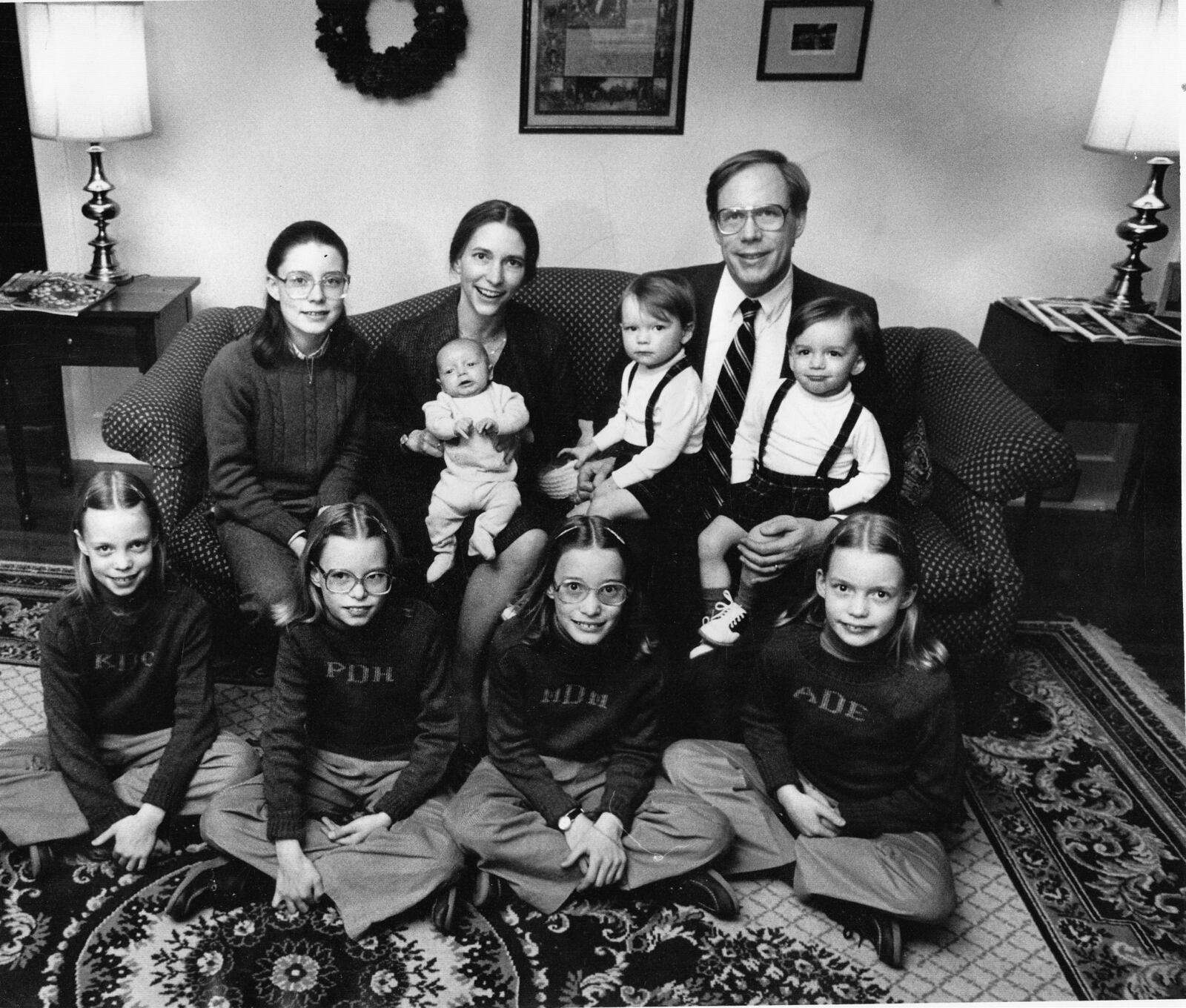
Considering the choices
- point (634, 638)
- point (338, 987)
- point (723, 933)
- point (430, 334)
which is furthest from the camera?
point (430, 334)

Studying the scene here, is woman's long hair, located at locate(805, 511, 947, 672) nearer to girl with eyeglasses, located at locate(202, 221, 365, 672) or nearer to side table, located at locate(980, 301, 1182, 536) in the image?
side table, located at locate(980, 301, 1182, 536)

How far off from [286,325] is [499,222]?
417mm

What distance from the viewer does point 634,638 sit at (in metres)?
Result: 1.59

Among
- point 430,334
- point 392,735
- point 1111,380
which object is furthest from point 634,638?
point 1111,380

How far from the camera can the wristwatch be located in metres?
1.53

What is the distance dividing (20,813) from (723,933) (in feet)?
3.38

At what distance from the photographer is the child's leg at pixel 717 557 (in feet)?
5.95

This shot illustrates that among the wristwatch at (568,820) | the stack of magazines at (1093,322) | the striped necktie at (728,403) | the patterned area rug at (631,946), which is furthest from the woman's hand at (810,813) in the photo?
the stack of magazines at (1093,322)

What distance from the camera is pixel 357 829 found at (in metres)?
1.51

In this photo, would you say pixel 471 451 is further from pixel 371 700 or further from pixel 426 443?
pixel 371 700

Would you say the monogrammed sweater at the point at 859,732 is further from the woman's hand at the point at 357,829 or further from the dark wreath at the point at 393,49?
the dark wreath at the point at 393,49

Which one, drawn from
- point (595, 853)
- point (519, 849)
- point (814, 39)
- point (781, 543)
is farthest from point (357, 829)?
point (814, 39)

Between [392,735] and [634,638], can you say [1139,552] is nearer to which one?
[634,638]

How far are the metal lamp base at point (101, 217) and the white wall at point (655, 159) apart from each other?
0.06m
